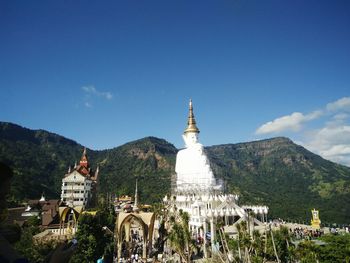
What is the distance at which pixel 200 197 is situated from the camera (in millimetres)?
45031

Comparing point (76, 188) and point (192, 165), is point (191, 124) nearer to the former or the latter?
point (192, 165)

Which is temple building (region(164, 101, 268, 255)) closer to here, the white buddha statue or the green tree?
Result: the white buddha statue

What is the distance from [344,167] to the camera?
590 feet

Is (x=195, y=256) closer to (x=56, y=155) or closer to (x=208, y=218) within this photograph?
(x=208, y=218)

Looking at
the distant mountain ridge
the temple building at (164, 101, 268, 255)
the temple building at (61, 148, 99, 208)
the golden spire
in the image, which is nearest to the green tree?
the temple building at (164, 101, 268, 255)

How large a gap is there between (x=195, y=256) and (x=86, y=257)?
1237 cm

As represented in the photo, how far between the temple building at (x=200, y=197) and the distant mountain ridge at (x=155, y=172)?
87.1 feet

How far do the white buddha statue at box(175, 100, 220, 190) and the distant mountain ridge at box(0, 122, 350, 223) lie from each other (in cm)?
2619

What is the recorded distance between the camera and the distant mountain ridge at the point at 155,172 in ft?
304

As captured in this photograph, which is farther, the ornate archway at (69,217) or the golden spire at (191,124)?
the golden spire at (191,124)

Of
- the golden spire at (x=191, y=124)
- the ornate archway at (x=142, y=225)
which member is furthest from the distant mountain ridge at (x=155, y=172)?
the ornate archway at (x=142, y=225)

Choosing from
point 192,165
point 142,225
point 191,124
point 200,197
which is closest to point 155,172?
point 191,124

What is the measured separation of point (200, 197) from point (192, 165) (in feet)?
29.8

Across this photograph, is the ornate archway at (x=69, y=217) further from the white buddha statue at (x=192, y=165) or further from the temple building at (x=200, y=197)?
the white buddha statue at (x=192, y=165)
